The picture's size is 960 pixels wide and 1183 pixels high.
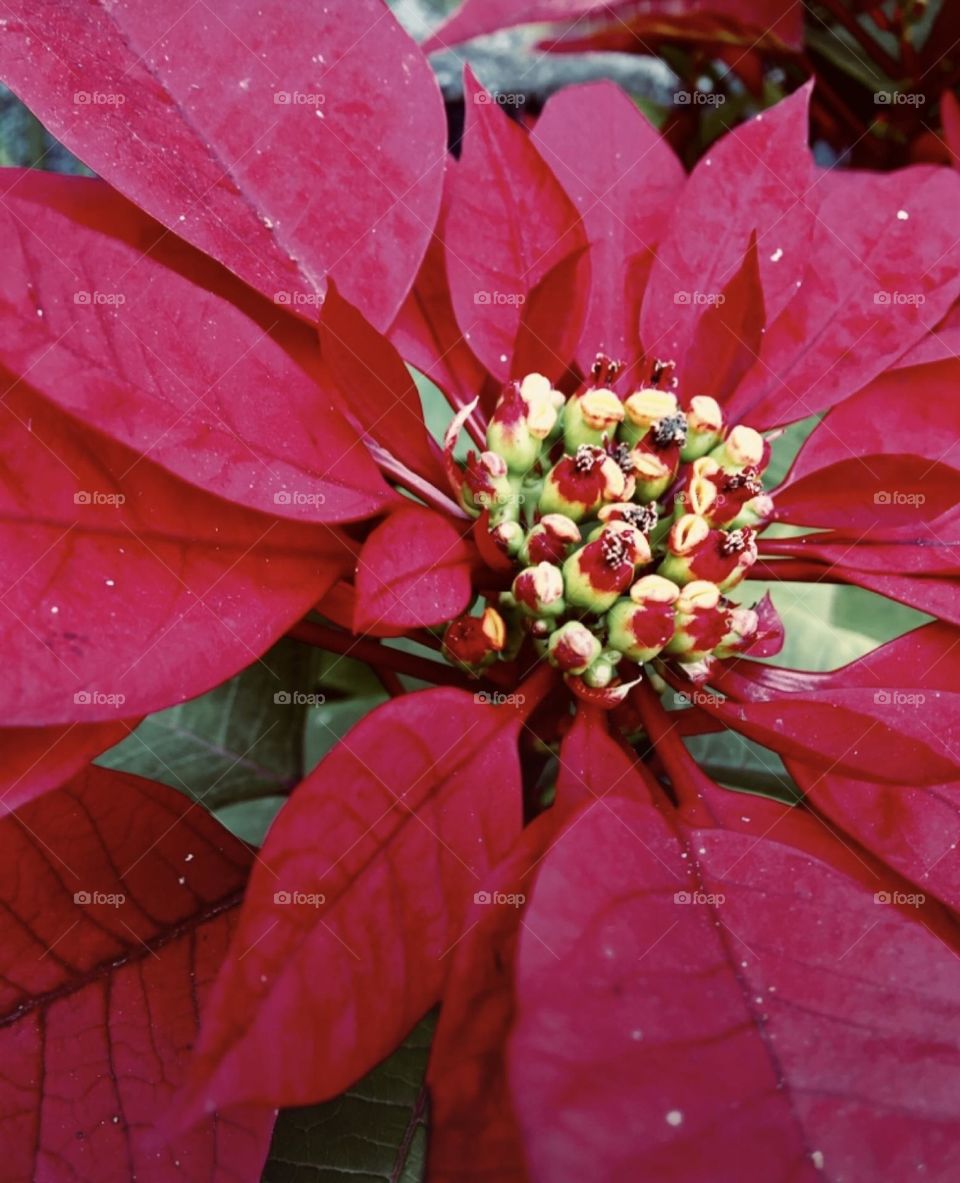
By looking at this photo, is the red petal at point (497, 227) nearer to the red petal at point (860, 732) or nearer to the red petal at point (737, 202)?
the red petal at point (737, 202)

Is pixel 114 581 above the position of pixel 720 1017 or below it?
above

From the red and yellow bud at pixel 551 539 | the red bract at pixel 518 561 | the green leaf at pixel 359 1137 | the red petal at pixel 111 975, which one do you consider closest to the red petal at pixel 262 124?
the red bract at pixel 518 561

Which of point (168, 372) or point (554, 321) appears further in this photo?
point (554, 321)

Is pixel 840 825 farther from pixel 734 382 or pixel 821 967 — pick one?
pixel 734 382

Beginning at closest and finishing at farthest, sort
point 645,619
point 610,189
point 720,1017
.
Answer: point 720,1017 < point 645,619 < point 610,189

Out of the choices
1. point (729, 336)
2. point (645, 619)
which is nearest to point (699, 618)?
point (645, 619)

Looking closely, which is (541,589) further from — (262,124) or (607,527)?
(262,124)

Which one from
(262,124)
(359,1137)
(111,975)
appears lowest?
(359,1137)
